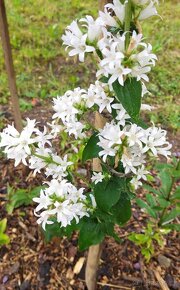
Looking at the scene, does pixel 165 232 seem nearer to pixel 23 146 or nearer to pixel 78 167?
pixel 78 167

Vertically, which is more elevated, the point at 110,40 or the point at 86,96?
the point at 110,40

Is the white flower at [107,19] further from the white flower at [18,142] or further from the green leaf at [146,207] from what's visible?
the green leaf at [146,207]

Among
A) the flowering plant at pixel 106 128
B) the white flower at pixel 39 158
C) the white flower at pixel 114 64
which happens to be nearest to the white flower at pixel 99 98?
the flowering plant at pixel 106 128

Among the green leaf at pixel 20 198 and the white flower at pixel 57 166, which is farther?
the green leaf at pixel 20 198

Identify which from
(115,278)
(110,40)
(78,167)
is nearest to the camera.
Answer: (110,40)

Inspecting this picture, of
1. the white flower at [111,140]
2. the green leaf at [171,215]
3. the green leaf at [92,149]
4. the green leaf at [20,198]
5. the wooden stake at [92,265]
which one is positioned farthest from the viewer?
the green leaf at [20,198]

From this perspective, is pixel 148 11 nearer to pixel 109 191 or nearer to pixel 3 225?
pixel 109 191

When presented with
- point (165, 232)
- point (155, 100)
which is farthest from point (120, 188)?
point (155, 100)
